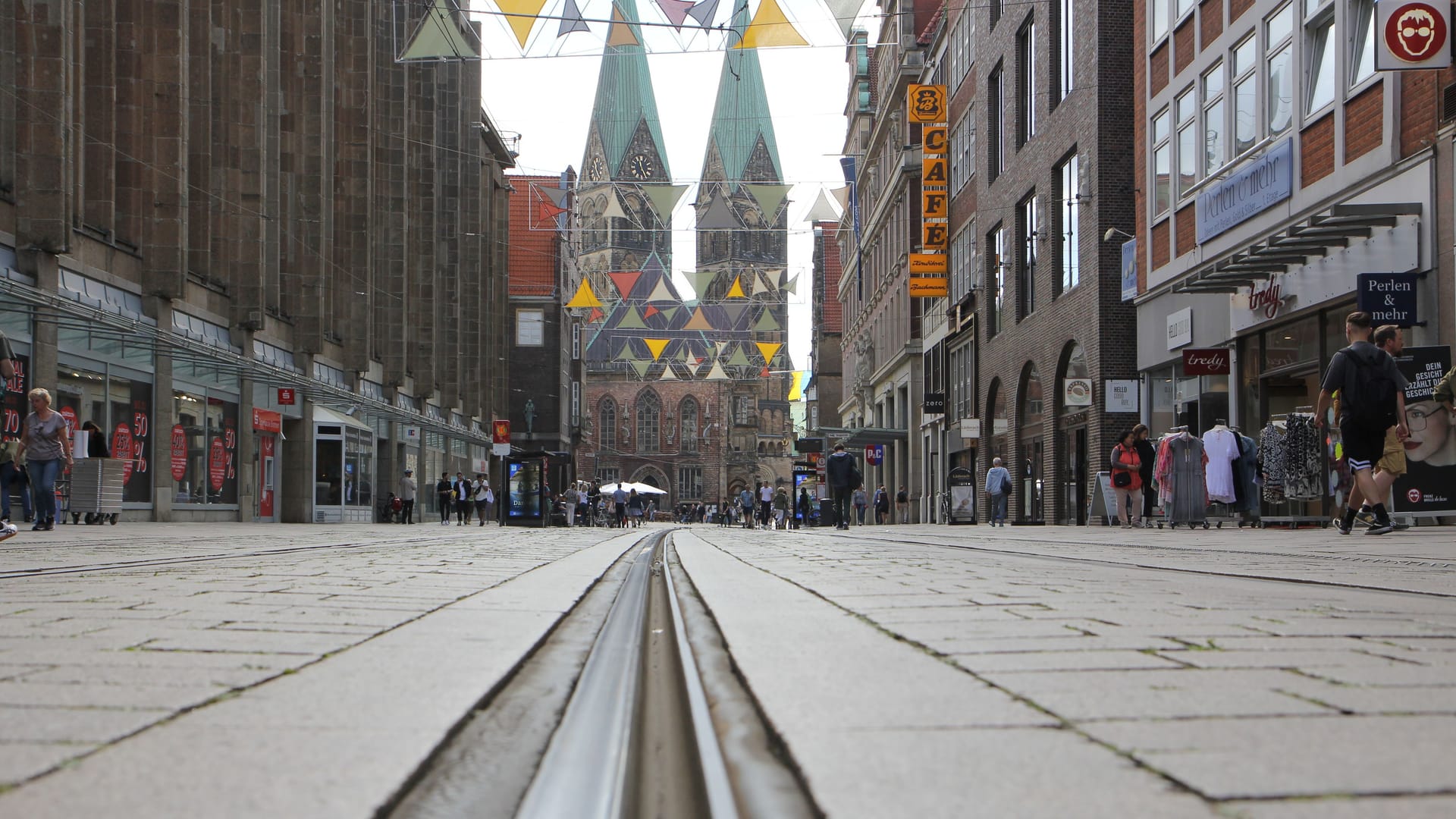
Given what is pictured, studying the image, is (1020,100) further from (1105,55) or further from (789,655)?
(789,655)

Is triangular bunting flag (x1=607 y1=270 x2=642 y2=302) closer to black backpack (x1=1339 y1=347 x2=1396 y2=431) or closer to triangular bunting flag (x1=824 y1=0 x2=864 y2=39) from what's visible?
triangular bunting flag (x1=824 y1=0 x2=864 y2=39)

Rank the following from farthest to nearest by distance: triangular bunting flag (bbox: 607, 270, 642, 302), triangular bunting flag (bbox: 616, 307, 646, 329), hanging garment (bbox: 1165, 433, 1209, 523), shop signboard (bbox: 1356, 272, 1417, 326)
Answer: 1. triangular bunting flag (bbox: 616, 307, 646, 329)
2. triangular bunting flag (bbox: 607, 270, 642, 302)
3. hanging garment (bbox: 1165, 433, 1209, 523)
4. shop signboard (bbox: 1356, 272, 1417, 326)

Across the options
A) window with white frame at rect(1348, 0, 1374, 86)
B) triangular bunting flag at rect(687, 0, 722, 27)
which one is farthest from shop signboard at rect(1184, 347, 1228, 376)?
triangular bunting flag at rect(687, 0, 722, 27)

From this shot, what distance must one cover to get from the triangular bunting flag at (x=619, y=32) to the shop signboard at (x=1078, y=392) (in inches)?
399

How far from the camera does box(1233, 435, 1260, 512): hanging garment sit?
59.9ft

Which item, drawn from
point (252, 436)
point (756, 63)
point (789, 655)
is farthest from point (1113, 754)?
point (756, 63)

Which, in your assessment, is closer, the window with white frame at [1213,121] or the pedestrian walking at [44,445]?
the pedestrian walking at [44,445]

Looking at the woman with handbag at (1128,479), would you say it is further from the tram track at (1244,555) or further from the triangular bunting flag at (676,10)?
the triangular bunting flag at (676,10)

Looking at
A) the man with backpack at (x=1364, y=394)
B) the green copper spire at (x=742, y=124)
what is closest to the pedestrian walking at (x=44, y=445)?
the man with backpack at (x=1364, y=394)

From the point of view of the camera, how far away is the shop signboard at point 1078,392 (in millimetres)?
25844

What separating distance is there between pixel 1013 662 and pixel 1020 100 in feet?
100

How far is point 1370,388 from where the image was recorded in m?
10.2

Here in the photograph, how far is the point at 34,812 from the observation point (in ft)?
5.18

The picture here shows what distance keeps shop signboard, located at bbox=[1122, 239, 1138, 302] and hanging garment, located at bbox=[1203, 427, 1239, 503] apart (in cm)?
638
